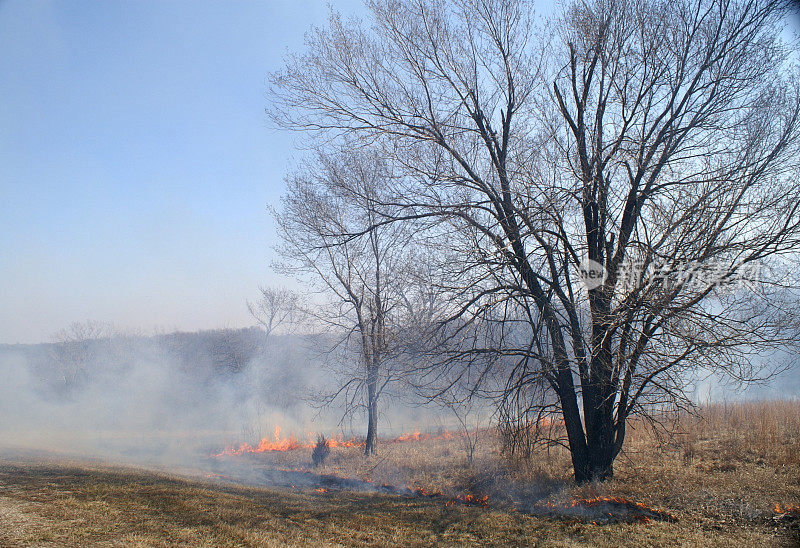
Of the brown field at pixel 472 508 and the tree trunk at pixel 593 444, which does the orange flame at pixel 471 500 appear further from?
the tree trunk at pixel 593 444

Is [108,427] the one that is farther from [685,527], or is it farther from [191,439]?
[685,527]

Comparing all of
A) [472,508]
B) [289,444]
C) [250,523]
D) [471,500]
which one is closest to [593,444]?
[472,508]

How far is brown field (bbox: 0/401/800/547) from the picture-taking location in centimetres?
583

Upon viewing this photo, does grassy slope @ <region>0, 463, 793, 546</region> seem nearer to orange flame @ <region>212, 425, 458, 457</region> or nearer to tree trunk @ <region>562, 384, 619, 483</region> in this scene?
tree trunk @ <region>562, 384, 619, 483</region>

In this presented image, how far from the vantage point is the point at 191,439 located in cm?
2386

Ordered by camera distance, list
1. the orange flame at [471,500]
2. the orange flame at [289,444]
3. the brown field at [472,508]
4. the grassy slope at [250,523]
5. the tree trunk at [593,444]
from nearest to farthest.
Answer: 1. the grassy slope at [250,523]
2. the brown field at [472,508]
3. the tree trunk at [593,444]
4. the orange flame at [471,500]
5. the orange flame at [289,444]

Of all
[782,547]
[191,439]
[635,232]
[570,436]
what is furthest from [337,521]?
[191,439]

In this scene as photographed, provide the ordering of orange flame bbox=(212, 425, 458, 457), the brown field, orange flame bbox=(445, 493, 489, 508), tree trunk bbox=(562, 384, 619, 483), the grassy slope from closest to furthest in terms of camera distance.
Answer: the grassy slope → the brown field → tree trunk bbox=(562, 384, 619, 483) → orange flame bbox=(445, 493, 489, 508) → orange flame bbox=(212, 425, 458, 457)

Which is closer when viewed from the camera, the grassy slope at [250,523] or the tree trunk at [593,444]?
the grassy slope at [250,523]

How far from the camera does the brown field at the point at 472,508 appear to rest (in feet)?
19.1

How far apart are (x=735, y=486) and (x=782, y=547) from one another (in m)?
2.37

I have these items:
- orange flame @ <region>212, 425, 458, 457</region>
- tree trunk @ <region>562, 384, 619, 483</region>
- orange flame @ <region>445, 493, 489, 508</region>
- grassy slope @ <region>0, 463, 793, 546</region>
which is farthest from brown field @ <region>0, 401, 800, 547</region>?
orange flame @ <region>212, 425, 458, 457</region>

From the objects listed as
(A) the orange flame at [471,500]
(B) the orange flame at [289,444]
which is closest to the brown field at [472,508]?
(A) the orange flame at [471,500]

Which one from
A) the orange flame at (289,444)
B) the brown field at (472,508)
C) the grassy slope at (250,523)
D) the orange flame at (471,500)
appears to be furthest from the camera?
the orange flame at (289,444)
